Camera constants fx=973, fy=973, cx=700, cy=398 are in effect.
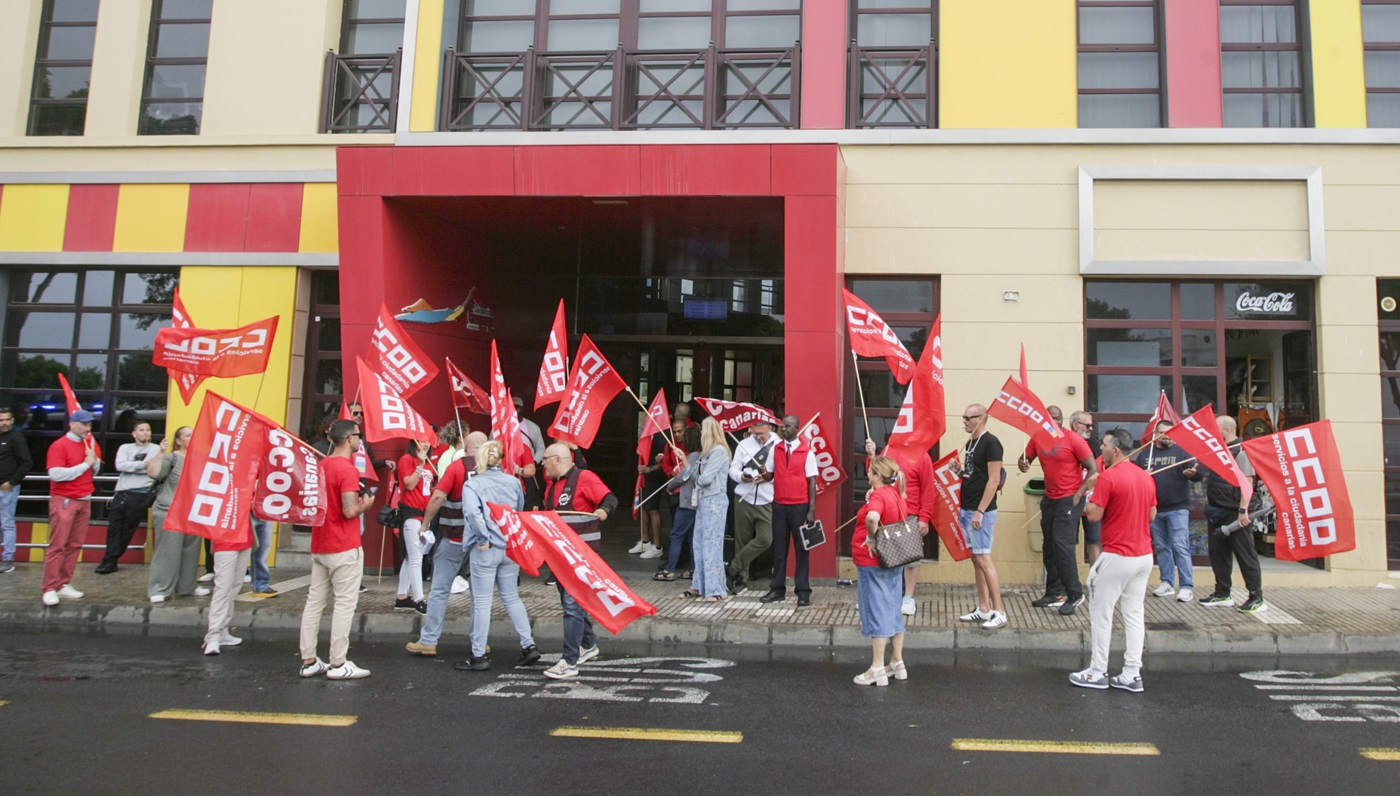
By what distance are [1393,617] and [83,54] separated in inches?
657

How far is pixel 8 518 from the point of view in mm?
11320

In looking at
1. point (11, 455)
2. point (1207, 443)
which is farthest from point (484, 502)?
point (11, 455)

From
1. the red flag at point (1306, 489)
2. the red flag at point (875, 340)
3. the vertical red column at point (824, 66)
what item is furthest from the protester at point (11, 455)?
the red flag at point (1306, 489)

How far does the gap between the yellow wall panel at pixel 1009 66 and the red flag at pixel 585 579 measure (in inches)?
282

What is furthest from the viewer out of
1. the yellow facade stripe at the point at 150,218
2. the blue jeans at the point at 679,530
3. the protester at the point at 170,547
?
the yellow facade stripe at the point at 150,218

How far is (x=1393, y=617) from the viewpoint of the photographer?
8.84 metres

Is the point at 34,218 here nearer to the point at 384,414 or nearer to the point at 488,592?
the point at 384,414

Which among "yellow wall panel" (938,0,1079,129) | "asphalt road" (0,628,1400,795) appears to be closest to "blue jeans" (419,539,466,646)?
"asphalt road" (0,628,1400,795)

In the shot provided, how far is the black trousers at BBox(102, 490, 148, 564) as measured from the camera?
10.8 meters

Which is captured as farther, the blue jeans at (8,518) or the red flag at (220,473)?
the blue jeans at (8,518)

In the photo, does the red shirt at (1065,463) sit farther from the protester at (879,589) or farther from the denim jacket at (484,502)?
the denim jacket at (484,502)

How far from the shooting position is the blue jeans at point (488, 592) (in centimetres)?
723

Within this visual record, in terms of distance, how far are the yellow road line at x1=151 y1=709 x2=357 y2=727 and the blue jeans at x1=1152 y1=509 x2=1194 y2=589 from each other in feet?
24.6

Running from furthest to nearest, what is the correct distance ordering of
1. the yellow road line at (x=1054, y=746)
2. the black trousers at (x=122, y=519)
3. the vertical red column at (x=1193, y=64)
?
the vertical red column at (x=1193, y=64)
the black trousers at (x=122, y=519)
the yellow road line at (x=1054, y=746)
